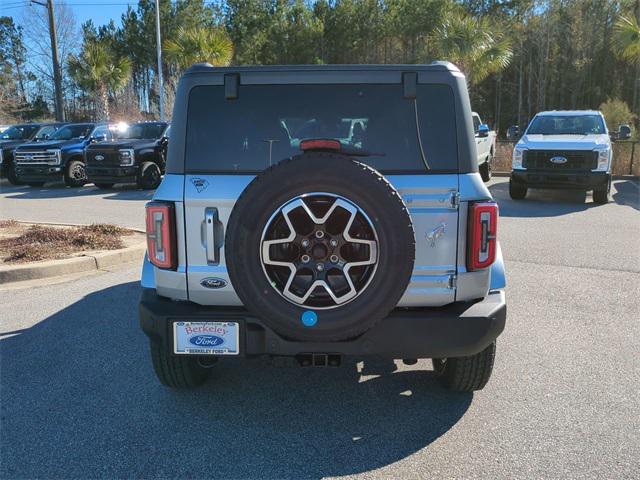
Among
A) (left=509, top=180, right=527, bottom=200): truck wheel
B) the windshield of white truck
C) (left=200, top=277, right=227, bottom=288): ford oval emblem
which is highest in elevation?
the windshield of white truck

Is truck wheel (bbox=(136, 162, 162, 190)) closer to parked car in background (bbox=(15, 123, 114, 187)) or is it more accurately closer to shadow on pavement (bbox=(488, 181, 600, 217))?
parked car in background (bbox=(15, 123, 114, 187))

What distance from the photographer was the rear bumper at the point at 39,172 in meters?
16.3

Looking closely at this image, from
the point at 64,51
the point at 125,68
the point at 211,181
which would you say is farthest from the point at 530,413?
the point at 64,51

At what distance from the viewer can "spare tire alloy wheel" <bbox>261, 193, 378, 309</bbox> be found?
276 centimetres

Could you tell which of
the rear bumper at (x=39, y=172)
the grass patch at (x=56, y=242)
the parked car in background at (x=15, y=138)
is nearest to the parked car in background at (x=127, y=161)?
the rear bumper at (x=39, y=172)

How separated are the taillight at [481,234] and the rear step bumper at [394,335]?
26 cm

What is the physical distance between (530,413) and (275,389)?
1.58 meters

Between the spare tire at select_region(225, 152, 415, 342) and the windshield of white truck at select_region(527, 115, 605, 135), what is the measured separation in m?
12.4

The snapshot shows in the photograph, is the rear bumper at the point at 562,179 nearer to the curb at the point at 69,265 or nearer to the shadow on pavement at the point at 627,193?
the shadow on pavement at the point at 627,193

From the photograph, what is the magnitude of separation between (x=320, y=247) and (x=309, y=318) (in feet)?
1.14

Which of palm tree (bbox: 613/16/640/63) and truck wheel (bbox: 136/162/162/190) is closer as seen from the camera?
truck wheel (bbox: 136/162/162/190)

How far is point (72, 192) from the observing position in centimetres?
1590

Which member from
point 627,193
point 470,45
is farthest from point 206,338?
point 470,45

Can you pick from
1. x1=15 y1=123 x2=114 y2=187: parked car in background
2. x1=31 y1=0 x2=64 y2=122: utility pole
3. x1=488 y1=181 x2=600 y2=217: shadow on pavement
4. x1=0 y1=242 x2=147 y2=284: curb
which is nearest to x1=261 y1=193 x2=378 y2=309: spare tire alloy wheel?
x1=0 y1=242 x2=147 y2=284: curb
